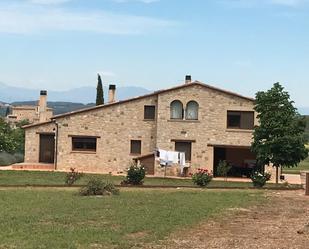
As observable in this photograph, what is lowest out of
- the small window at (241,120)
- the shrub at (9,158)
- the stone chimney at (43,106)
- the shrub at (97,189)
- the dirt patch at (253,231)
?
the dirt patch at (253,231)

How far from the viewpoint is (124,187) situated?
26422 mm

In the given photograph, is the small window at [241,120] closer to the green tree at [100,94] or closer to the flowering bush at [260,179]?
the flowering bush at [260,179]

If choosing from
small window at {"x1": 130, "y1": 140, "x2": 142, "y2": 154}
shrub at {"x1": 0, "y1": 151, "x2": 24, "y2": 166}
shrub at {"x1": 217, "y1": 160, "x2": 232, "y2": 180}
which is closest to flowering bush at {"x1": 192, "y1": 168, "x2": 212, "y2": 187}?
shrub at {"x1": 217, "y1": 160, "x2": 232, "y2": 180}

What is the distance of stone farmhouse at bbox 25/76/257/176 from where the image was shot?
4281cm

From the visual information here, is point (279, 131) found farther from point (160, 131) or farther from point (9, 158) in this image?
point (9, 158)

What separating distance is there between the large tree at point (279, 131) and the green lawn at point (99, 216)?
9073 mm

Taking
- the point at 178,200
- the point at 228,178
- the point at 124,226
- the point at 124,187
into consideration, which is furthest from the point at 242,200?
the point at 228,178

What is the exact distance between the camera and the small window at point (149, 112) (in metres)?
44.2

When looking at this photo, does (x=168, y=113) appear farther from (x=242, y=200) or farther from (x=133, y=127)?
(x=242, y=200)

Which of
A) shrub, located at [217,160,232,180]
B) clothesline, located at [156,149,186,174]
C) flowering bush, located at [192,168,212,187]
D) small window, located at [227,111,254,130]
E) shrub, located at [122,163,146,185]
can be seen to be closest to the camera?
shrub, located at [122,163,146,185]

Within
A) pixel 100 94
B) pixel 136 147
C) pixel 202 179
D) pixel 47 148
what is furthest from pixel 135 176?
pixel 100 94

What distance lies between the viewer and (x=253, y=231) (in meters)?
13.6

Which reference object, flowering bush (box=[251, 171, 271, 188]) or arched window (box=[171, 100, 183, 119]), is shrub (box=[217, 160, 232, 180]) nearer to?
arched window (box=[171, 100, 183, 119])

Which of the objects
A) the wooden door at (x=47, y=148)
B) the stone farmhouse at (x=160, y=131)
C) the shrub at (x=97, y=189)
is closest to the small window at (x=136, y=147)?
the stone farmhouse at (x=160, y=131)
